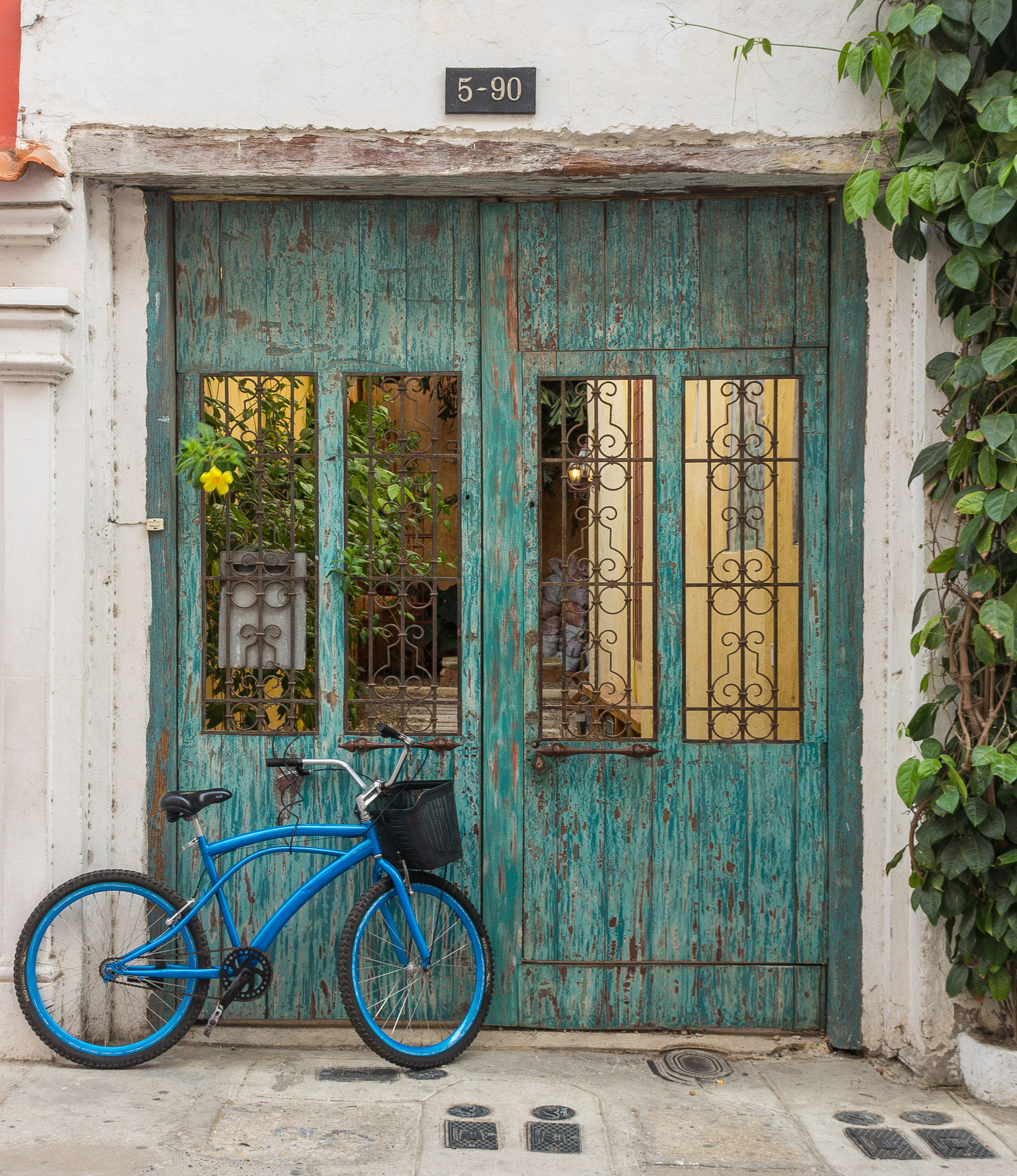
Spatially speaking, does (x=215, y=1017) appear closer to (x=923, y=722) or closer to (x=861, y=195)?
(x=923, y=722)

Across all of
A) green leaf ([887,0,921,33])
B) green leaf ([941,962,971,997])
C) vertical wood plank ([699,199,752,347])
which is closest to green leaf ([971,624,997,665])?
green leaf ([941,962,971,997])

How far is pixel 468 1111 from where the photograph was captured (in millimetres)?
3355

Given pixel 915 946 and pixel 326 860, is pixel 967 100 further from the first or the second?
pixel 326 860

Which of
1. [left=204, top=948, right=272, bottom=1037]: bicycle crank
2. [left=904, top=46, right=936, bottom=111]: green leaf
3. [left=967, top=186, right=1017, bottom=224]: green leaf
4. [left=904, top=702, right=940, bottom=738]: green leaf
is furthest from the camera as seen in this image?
[left=204, top=948, right=272, bottom=1037]: bicycle crank

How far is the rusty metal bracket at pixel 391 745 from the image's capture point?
12.9 ft

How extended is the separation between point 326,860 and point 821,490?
236 cm

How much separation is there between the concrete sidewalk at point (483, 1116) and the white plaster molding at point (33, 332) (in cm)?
245

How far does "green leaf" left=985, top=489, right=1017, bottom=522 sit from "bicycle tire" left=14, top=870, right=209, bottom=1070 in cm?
301

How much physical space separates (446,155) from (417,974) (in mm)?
2970

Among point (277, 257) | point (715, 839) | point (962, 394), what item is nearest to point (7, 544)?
point (277, 257)

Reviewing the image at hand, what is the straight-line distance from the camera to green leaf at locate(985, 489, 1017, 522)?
326cm

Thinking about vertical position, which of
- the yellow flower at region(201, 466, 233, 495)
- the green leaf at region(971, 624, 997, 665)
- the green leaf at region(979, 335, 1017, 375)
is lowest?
the green leaf at region(971, 624, 997, 665)

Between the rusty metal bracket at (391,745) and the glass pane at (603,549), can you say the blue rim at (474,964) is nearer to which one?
the rusty metal bracket at (391,745)

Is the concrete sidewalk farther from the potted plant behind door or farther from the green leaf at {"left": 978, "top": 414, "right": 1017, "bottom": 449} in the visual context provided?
the green leaf at {"left": 978, "top": 414, "right": 1017, "bottom": 449}
